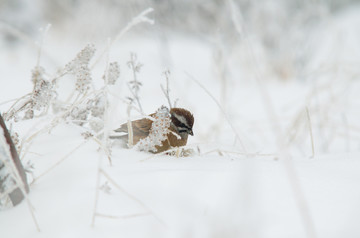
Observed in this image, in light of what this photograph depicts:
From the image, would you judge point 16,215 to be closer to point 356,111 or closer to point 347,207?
point 347,207

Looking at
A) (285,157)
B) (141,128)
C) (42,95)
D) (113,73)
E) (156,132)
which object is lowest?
(285,157)

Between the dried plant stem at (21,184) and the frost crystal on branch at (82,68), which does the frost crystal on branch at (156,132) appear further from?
the dried plant stem at (21,184)

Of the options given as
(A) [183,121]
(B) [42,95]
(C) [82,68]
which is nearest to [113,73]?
(C) [82,68]

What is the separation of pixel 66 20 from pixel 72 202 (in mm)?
9840

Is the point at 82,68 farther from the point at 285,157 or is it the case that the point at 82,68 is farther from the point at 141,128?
the point at 285,157

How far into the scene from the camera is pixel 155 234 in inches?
41.4

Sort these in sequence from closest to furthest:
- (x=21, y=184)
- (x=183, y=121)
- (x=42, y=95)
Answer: (x=21, y=184) → (x=42, y=95) → (x=183, y=121)

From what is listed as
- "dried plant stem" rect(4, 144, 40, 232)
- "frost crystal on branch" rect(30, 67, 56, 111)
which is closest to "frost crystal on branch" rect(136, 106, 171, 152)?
"frost crystal on branch" rect(30, 67, 56, 111)

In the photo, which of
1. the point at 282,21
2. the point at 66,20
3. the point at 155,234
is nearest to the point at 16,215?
the point at 155,234

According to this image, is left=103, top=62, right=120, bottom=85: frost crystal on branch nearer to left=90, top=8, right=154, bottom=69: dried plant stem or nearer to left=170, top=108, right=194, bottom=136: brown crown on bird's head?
left=90, top=8, right=154, bottom=69: dried plant stem

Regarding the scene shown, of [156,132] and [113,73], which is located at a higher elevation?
[113,73]

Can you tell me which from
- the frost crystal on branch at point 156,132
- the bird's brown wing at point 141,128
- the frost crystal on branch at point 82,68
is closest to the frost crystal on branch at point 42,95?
the frost crystal on branch at point 82,68

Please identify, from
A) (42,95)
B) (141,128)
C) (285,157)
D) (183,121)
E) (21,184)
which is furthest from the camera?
(183,121)

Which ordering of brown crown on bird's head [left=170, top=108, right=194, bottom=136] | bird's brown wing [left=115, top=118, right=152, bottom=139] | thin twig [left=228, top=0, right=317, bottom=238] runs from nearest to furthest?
1. thin twig [left=228, top=0, right=317, bottom=238]
2. bird's brown wing [left=115, top=118, right=152, bottom=139]
3. brown crown on bird's head [left=170, top=108, right=194, bottom=136]
